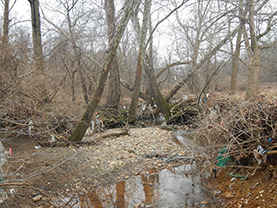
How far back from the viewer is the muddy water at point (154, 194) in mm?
4328

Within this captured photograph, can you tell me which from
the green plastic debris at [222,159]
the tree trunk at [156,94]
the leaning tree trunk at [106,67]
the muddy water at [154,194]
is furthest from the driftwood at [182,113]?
the green plastic debris at [222,159]

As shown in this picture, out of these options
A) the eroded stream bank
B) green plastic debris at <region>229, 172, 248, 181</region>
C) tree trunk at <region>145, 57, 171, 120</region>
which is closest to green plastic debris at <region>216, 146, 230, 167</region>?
green plastic debris at <region>229, 172, 248, 181</region>

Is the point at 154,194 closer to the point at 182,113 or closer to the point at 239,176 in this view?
the point at 239,176

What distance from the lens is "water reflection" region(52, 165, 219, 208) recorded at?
435 cm

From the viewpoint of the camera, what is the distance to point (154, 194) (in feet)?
15.5

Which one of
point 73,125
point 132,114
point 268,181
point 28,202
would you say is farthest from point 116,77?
point 268,181

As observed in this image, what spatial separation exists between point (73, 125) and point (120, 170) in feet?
11.1

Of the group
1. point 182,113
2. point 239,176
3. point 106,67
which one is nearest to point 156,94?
point 182,113

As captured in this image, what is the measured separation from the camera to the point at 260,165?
4.13 metres

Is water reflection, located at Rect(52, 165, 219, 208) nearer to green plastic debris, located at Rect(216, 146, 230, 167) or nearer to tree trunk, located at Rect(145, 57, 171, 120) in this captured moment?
green plastic debris, located at Rect(216, 146, 230, 167)

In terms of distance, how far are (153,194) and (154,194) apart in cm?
2

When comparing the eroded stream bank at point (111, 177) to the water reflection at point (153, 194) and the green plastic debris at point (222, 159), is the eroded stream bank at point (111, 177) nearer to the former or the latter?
the water reflection at point (153, 194)

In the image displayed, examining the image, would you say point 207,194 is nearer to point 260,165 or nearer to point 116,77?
point 260,165

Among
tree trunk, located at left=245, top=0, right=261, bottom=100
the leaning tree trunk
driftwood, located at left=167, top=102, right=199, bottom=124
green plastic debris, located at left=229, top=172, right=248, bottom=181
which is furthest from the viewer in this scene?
driftwood, located at left=167, top=102, right=199, bottom=124
